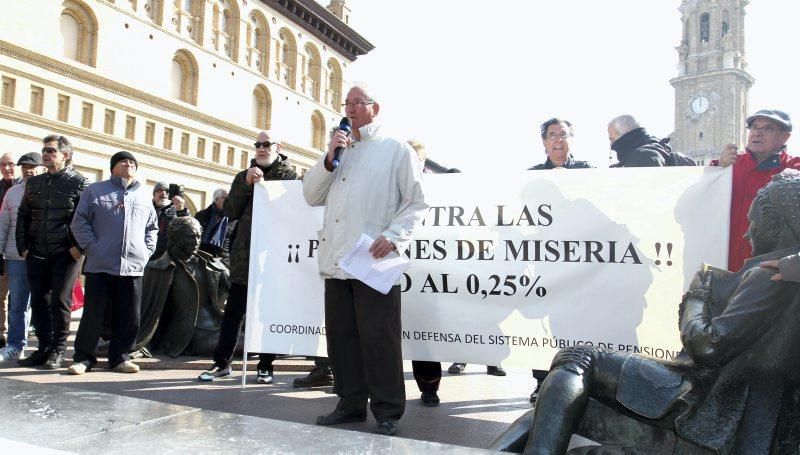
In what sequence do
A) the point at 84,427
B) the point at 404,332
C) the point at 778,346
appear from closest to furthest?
the point at 84,427 → the point at 778,346 → the point at 404,332

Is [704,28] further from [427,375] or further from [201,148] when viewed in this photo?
[427,375]

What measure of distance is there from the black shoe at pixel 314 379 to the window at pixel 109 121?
90.8 ft

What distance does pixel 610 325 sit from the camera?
420 centimetres

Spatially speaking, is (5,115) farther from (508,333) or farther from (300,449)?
(300,449)

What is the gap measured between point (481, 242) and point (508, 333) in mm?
619

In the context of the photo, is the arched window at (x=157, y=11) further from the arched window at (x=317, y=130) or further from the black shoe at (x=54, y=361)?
the black shoe at (x=54, y=361)

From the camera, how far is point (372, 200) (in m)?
4.11

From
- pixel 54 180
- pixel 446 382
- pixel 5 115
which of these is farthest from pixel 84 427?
pixel 5 115

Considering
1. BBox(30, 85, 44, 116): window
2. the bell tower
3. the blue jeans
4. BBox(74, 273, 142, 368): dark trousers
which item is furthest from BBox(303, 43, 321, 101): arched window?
the bell tower

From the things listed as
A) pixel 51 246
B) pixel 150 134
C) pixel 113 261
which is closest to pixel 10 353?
pixel 51 246

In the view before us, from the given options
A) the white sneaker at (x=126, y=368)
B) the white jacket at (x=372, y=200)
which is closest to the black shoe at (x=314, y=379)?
the white sneaker at (x=126, y=368)

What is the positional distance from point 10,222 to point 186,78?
28990mm

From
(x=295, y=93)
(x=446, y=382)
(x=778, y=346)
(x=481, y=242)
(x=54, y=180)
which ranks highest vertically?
(x=295, y=93)

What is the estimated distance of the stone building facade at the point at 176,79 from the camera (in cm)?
2648
